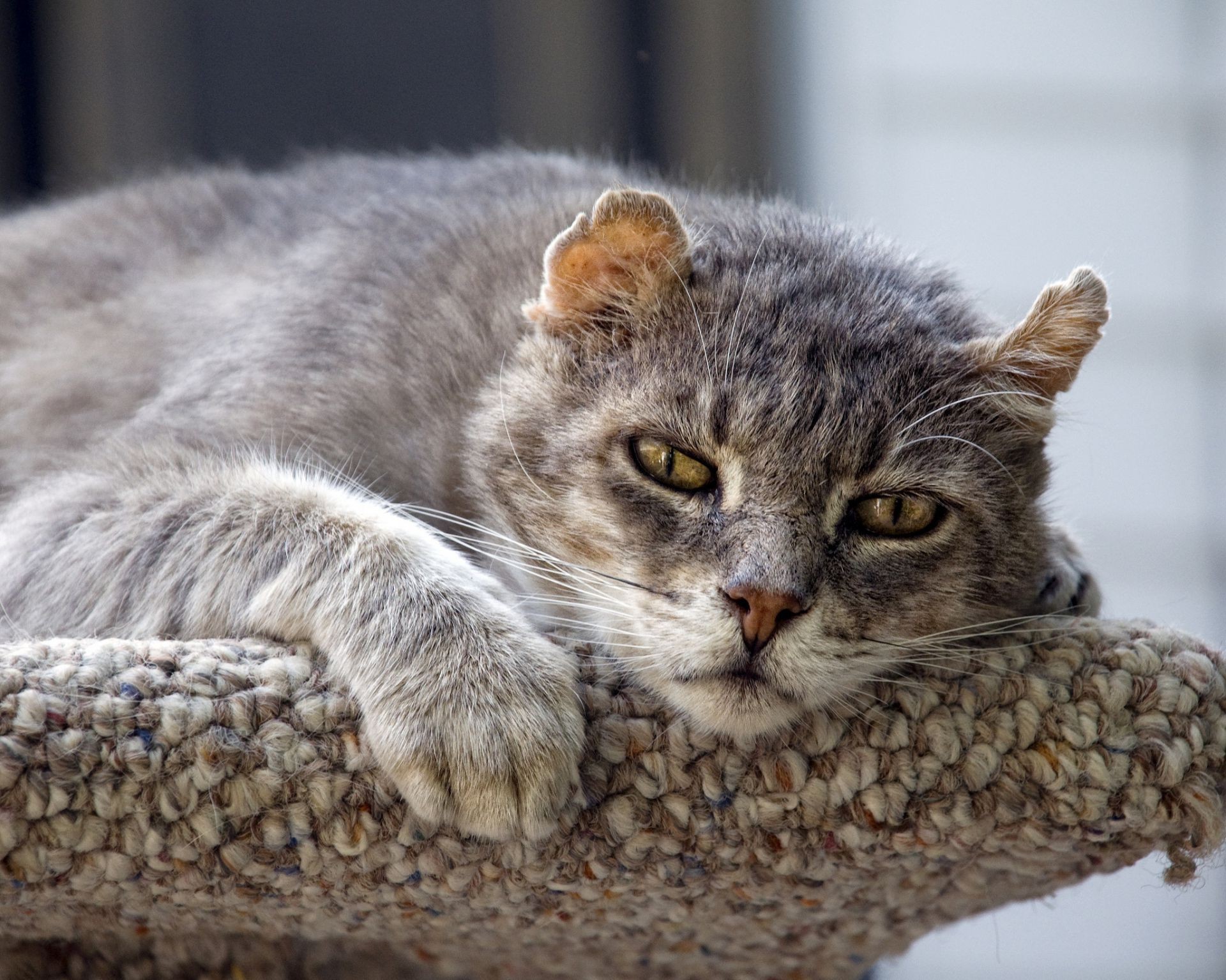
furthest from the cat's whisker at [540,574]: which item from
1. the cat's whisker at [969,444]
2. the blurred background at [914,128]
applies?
the blurred background at [914,128]

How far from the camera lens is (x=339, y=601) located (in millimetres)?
1344

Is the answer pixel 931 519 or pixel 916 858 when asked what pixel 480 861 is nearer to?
pixel 916 858

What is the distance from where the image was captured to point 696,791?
1250 millimetres

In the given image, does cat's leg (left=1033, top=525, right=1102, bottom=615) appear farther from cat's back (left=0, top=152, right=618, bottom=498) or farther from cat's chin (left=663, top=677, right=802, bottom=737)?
cat's back (left=0, top=152, right=618, bottom=498)

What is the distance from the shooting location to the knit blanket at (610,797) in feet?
3.83

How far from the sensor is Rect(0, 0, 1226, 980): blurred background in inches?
126

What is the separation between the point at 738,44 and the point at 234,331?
192 centimetres

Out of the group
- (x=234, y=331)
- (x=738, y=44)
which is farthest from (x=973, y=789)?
(x=738, y=44)

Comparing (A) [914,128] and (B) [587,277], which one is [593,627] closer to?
(B) [587,277]

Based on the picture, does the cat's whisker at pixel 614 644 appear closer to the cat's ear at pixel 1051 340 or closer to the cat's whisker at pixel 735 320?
the cat's whisker at pixel 735 320

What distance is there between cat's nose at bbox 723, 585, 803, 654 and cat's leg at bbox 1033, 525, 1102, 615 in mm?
455

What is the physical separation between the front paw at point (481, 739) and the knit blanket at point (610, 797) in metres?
0.03

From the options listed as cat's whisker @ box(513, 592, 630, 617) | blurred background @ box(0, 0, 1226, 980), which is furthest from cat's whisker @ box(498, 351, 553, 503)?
blurred background @ box(0, 0, 1226, 980)

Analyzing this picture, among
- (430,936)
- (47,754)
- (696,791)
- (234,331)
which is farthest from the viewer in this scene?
(234,331)
